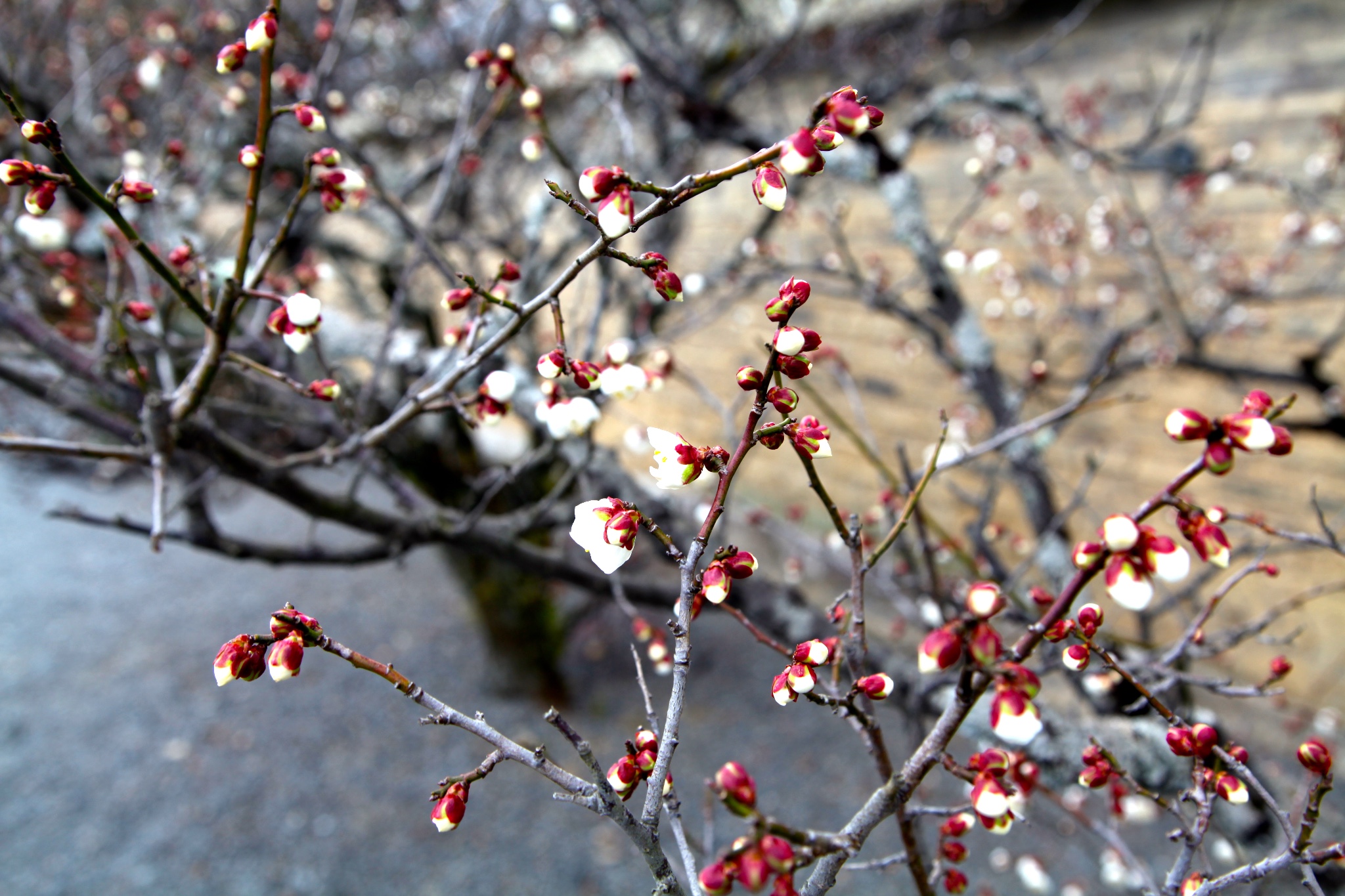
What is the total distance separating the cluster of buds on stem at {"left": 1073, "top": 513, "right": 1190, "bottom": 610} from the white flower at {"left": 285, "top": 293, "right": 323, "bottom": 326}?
35.2 inches

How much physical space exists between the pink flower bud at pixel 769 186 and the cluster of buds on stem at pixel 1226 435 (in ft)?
1.17

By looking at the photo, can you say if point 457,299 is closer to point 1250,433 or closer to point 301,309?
point 301,309

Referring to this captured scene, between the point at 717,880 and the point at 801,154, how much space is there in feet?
1.92

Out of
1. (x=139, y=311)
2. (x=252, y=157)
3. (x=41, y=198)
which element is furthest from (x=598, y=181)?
(x=139, y=311)

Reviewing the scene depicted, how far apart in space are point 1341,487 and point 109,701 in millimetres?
6296

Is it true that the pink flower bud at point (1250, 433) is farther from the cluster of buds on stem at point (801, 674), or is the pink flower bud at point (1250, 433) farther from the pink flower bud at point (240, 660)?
the pink flower bud at point (240, 660)

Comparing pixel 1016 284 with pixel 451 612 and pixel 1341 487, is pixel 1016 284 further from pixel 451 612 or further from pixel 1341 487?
pixel 451 612

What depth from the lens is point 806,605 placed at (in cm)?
205

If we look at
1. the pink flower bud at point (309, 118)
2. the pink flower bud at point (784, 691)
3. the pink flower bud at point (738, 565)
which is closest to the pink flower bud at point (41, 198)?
the pink flower bud at point (309, 118)

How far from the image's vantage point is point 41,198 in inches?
32.7

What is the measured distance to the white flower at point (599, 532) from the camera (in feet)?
2.24

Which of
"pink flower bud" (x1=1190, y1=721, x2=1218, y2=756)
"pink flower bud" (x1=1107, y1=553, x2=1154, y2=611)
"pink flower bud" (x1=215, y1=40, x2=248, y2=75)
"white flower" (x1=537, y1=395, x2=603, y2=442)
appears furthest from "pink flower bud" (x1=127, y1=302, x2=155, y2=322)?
"pink flower bud" (x1=1190, y1=721, x2=1218, y2=756)

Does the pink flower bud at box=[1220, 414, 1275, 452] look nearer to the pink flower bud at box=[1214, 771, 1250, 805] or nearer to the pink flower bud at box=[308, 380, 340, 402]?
the pink flower bud at box=[1214, 771, 1250, 805]

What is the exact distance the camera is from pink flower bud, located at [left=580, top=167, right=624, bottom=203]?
0.65m
